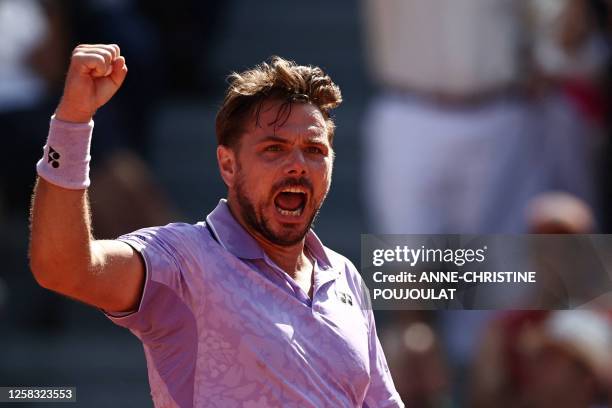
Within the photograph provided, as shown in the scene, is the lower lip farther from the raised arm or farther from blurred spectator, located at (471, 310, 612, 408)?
blurred spectator, located at (471, 310, 612, 408)

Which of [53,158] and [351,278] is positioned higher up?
[53,158]

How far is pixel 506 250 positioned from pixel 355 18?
175 inches

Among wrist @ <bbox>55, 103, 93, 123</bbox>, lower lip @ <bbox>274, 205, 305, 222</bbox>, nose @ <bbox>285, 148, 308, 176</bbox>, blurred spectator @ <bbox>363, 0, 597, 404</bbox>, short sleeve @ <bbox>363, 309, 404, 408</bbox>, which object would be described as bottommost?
short sleeve @ <bbox>363, 309, 404, 408</bbox>

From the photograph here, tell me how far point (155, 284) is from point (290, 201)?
0.38 m

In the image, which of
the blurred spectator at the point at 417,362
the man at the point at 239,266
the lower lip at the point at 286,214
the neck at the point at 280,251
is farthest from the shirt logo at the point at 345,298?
the blurred spectator at the point at 417,362

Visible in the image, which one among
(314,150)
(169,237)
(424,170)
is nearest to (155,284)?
(169,237)

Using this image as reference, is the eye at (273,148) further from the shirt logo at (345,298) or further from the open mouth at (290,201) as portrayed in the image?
the shirt logo at (345,298)

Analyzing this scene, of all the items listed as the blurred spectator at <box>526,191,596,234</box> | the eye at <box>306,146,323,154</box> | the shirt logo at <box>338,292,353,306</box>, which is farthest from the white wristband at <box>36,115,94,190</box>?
the blurred spectator at <box>526,191,596,234</box>

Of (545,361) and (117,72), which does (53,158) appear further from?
(545,361)

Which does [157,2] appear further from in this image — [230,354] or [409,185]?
[230,354]

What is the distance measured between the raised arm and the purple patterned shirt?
0.14 metres

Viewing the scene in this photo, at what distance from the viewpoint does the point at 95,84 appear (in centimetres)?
276

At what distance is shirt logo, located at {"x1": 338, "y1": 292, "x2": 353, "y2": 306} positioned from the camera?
3.18 m

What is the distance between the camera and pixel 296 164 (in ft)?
10.1
